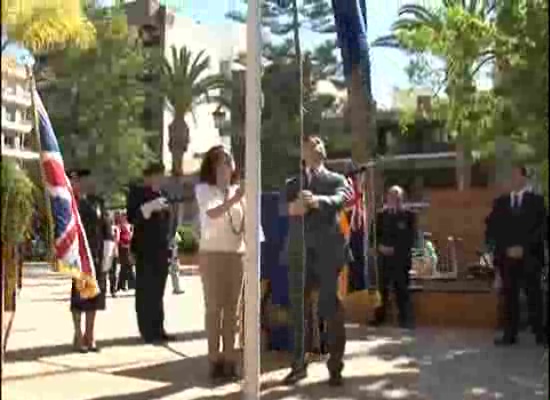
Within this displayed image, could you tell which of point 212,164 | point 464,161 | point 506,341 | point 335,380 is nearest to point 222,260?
point 212,164

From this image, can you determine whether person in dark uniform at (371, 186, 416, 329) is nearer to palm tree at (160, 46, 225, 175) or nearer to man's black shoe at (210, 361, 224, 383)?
man's black shoe at (210, 361, 224, 383)

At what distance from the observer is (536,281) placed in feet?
25.9

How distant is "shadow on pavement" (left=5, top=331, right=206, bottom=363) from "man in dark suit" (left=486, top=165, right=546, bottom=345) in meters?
2.96

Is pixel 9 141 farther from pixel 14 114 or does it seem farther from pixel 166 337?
pixel 166 337

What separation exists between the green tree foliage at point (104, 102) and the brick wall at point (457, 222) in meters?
5.44

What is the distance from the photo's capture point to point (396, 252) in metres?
10.5

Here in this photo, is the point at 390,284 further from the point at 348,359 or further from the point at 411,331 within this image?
the point at 348,359

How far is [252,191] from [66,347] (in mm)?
3278

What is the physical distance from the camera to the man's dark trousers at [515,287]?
8031mm

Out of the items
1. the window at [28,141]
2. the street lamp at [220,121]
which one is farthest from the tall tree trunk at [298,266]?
the street lamp at [220,121]

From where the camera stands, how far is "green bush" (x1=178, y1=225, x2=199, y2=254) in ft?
26.4

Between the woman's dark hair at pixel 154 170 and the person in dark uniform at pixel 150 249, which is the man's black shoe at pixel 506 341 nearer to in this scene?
the person in dark uniform at pixel 150 249

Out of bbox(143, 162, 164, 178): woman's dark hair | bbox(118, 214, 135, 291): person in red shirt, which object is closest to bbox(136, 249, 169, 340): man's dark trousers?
bbox(118, 214, 135, 291): person in red shirt

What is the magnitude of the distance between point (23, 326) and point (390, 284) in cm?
435
